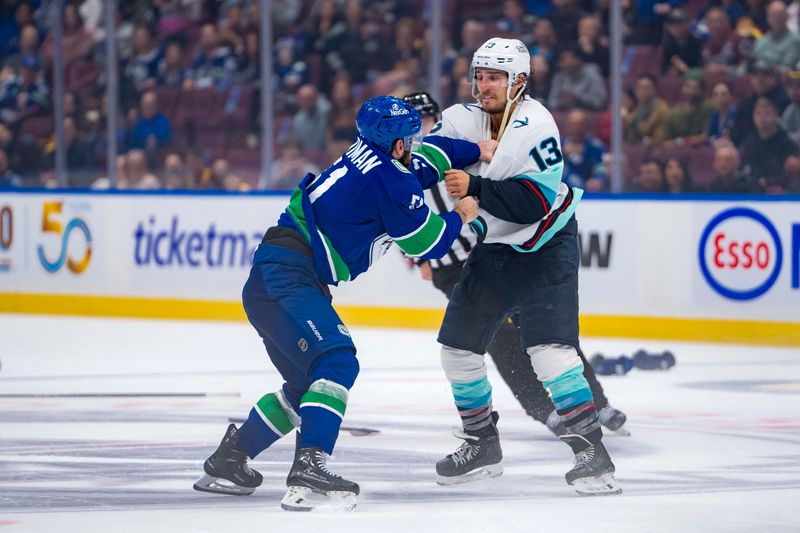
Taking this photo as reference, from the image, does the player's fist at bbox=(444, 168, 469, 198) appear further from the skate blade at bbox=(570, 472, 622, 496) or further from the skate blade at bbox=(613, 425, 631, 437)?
the skate blade at bbox=(613, 425, 631, 437)

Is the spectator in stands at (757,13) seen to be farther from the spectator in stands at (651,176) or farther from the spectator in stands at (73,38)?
the spectator in stands at (73,38)

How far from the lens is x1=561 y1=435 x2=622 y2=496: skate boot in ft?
17.3

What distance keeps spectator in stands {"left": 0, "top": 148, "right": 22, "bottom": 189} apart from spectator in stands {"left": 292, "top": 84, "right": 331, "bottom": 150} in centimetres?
254

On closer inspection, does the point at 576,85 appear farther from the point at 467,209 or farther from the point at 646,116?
the point at 467,209

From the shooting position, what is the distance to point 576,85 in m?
10.9

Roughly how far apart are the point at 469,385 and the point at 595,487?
63 cm

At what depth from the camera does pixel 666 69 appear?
1059 centimetres

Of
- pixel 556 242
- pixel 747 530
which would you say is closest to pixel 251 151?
pixel 556 242

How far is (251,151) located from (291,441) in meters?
5.93

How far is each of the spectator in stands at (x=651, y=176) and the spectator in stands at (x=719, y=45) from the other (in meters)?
0.69

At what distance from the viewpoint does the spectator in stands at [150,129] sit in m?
12.6

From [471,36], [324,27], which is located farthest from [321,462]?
[324,27]

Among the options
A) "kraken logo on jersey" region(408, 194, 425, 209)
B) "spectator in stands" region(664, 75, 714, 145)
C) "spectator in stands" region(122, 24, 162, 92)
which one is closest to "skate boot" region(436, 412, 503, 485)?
"kraken logo on jersey" region(408, 194, 425, 209)

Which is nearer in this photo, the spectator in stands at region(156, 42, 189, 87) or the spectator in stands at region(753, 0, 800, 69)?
the spectator in stands at region(753, 0, 800, 69)
